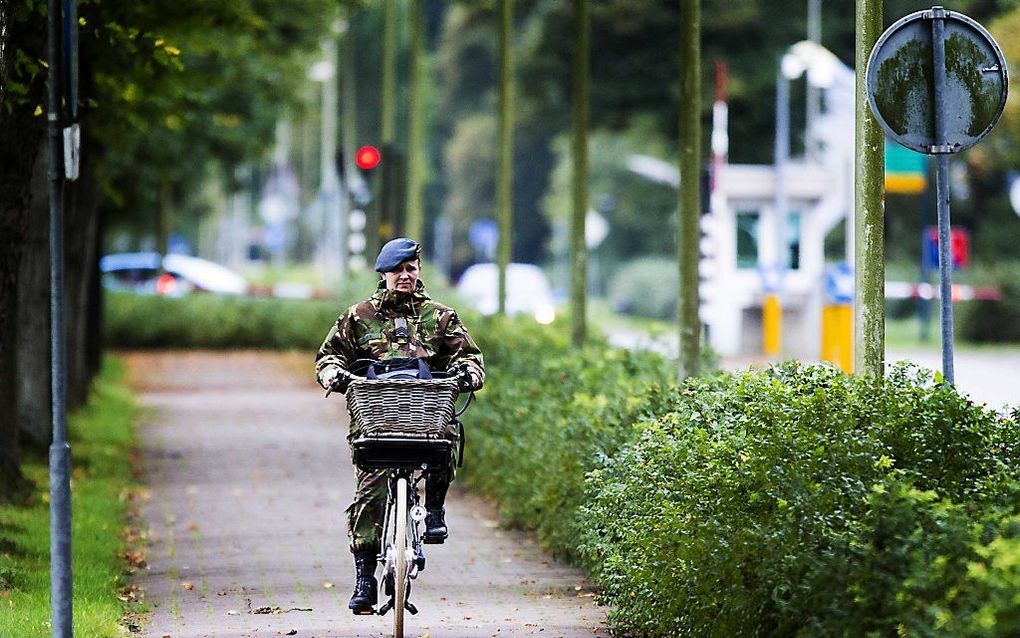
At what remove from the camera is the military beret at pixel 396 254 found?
27.9 feet

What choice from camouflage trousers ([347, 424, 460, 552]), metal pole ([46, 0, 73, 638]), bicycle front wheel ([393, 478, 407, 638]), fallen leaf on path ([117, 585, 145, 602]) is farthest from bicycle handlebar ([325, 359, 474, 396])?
fallen leaf on path ([117, 585, 145, 602])

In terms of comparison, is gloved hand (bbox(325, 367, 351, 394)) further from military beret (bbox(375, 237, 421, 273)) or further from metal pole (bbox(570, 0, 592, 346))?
metal pole (bbox(570, 0, 592, 346))

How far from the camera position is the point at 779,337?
36.8 metres

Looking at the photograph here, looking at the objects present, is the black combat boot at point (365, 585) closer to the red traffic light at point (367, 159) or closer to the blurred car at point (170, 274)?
the red traffic light at point (367, 159)

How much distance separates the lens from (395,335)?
28.5 feet

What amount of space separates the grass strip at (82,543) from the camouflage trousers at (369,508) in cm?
118

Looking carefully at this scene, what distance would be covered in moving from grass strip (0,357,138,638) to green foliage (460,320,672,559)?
99.9 inches

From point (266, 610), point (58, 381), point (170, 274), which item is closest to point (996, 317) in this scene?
point (170, 274)

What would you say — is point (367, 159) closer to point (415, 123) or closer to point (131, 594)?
point (415, 123)

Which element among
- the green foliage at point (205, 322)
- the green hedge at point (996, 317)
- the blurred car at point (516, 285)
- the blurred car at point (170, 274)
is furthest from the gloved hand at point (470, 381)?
the blurred car at point (170, 274)

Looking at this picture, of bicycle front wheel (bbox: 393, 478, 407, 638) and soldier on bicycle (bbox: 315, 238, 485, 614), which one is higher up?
soldier on bicycle (bbox: 315, 238, 485, 614)

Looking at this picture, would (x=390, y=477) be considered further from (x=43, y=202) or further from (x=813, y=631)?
(x=43, y=202)

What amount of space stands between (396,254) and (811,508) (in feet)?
7.95

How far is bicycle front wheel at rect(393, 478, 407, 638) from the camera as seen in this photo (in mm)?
8422
